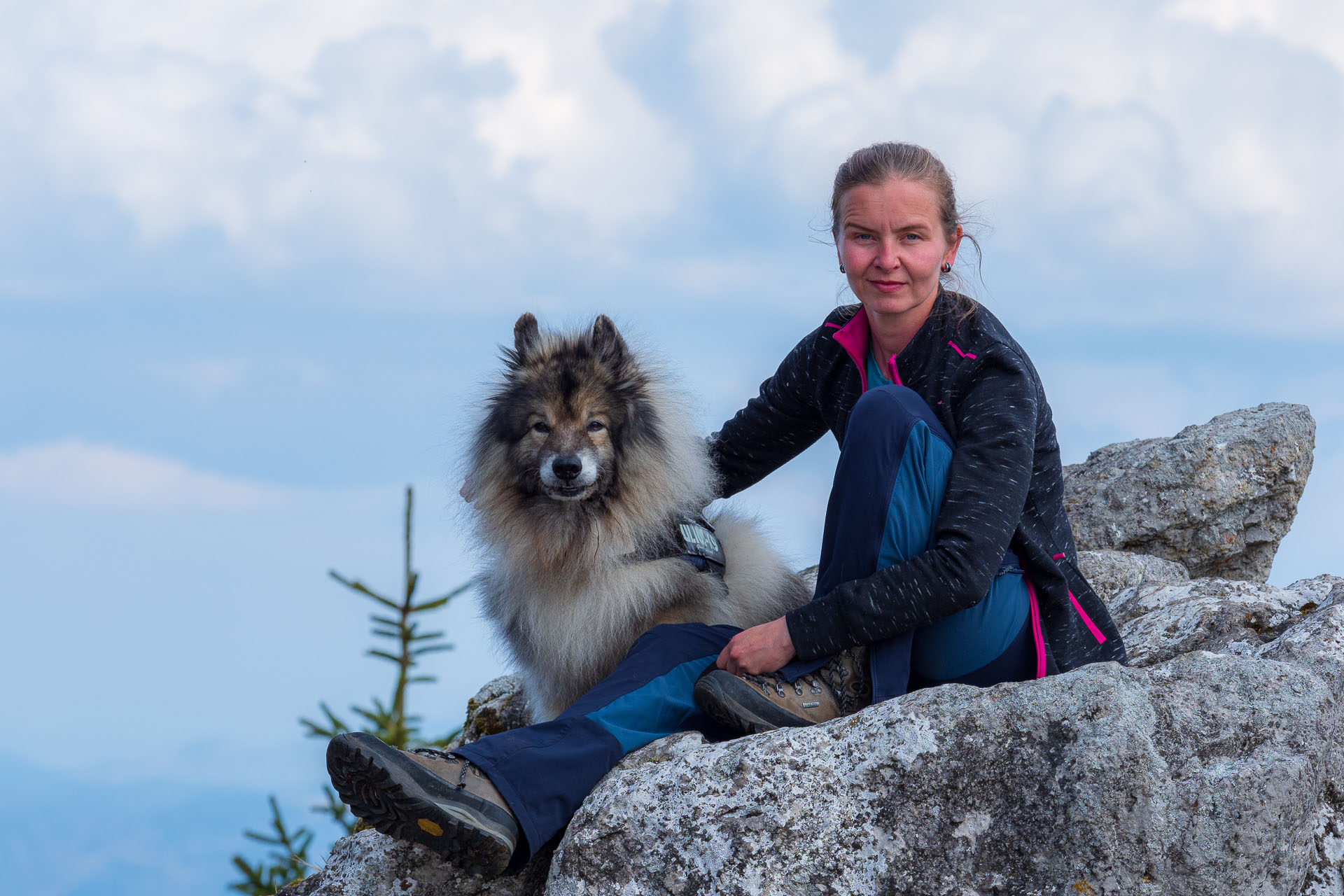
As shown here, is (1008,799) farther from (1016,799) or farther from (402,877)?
(402,877)

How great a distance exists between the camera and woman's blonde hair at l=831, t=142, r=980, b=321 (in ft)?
12.9

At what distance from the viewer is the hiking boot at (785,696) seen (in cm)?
345

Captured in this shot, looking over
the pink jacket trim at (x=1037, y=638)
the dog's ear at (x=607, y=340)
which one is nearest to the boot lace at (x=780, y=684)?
the pink jacket trim at (x=1037, y=638)

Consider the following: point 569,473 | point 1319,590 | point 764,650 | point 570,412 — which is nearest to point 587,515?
point 569,473

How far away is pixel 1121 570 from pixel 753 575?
8.23 feet

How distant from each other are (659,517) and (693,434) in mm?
437

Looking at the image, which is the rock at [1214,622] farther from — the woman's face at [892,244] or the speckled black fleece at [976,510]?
the woman's face at [892,244]

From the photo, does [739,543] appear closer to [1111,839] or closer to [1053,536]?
[1053,536]

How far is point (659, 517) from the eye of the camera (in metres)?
4.54

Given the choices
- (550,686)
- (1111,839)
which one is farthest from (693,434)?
(1111,839)

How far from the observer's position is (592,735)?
135 inches

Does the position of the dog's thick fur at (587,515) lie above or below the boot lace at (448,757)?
above

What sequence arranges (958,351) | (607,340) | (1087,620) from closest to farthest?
(958,351) → (1087,620) → (607,340)

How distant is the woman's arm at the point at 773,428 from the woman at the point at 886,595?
0.51 meters
